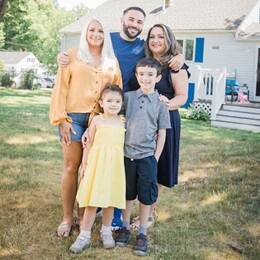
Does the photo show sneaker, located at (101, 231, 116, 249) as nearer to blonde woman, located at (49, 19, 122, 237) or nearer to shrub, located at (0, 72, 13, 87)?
blonde woman, located at (49, 19, 122, 237)

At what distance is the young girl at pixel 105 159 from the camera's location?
3521 mm

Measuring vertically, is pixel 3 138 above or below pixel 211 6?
below

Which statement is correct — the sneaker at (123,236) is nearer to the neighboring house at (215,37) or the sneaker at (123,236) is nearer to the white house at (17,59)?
the neighboring house at (215,37)

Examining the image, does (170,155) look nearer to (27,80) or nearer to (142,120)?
(142,120)

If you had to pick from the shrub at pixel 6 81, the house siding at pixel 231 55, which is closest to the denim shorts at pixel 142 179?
the house siding at pixel 231 55

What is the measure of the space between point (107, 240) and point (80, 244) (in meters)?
0.23

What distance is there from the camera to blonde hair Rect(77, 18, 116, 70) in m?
3.57

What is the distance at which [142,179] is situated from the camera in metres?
3.67

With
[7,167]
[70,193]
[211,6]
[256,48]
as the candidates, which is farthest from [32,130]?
[211,6]

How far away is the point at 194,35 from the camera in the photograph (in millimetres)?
19922

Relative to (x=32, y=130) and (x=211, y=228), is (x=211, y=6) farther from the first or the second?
(x=211, y=228)

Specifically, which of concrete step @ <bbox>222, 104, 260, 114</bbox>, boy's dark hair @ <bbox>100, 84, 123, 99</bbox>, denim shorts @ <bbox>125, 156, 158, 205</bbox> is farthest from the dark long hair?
concrete step @ <bbox>222, 104, 260, 114</bbox>

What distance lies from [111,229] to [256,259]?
1.21 m

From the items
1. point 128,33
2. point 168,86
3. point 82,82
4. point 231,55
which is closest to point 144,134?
point 168,86
